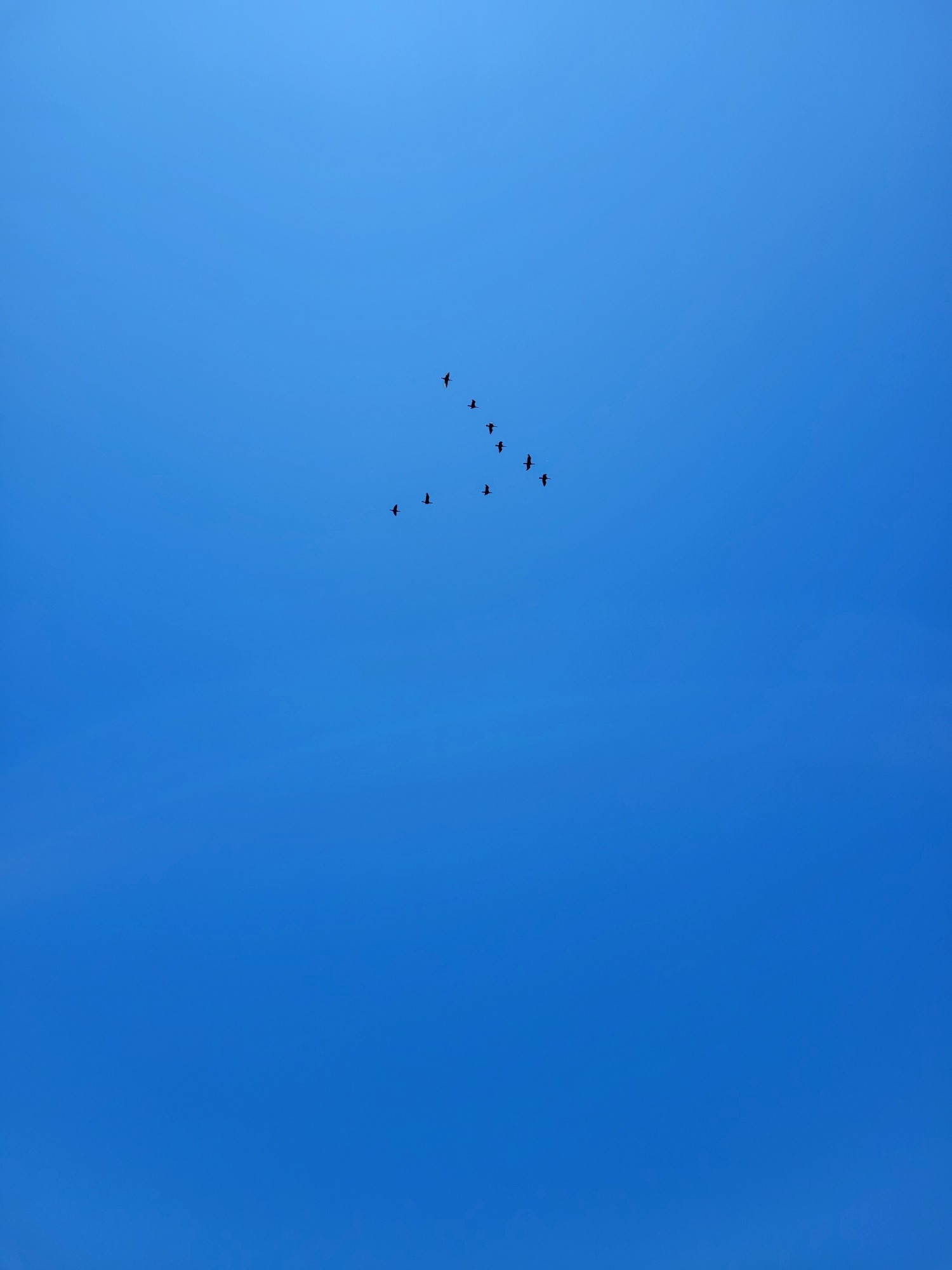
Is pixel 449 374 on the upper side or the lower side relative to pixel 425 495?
upper

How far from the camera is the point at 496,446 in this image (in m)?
37.6

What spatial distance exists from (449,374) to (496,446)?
4091 mm

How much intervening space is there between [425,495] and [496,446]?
4.11 meters

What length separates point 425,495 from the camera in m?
38.1

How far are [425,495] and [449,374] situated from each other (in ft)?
19.1

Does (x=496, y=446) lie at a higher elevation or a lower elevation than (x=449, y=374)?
lower

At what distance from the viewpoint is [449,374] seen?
37688 millimetres
